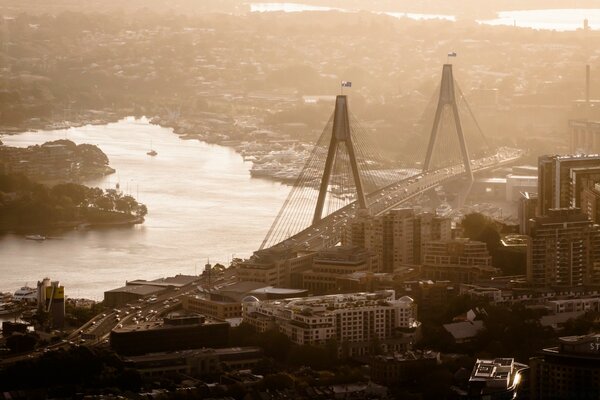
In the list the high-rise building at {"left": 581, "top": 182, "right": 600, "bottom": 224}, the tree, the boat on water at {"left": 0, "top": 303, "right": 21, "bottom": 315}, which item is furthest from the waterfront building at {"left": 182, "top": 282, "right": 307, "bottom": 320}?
the high-rise building at {"left": 581, "top": 182, "right": 600, "bottom": 224}

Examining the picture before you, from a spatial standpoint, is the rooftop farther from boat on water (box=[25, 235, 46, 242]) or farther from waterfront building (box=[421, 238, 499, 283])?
boat on water (box=[25, 235, 46, 242])

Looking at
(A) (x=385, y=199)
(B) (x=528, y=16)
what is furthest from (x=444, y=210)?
(B) (x=528, y=16)

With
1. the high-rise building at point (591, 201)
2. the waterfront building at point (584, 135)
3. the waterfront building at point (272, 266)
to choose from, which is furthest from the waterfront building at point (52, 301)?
the waterfront building at point (584, 135)

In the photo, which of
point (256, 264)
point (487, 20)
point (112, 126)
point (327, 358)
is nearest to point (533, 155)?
point (112, 126)

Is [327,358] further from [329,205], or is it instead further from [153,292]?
[329,205]

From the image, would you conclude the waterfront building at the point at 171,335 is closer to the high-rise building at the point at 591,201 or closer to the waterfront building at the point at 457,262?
the waterfront building at the point at 457,262

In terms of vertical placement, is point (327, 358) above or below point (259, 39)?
below

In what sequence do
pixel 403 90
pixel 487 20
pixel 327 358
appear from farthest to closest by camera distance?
1. pixel 487 20
2. pixel 403 90
3. pixel 327 358
